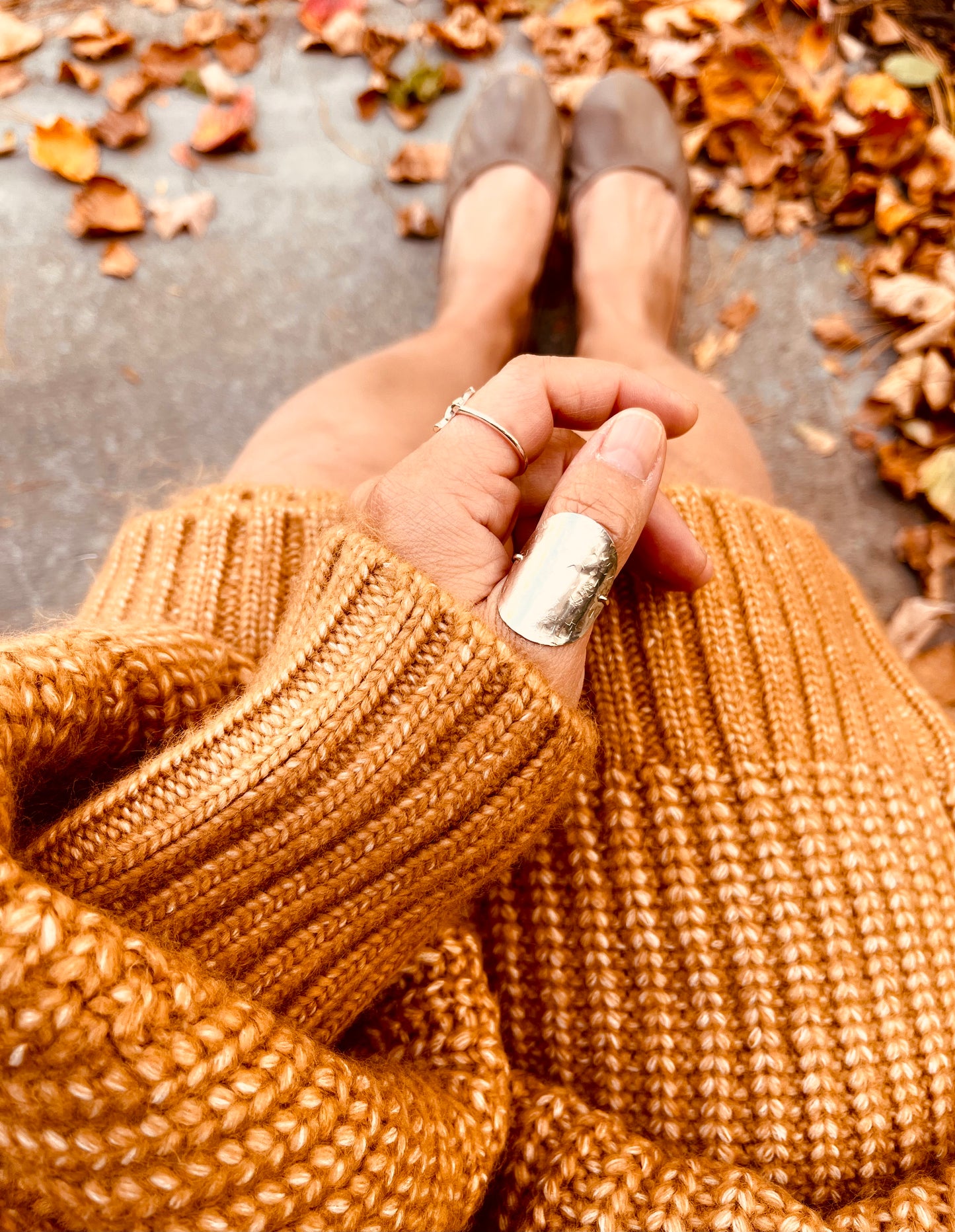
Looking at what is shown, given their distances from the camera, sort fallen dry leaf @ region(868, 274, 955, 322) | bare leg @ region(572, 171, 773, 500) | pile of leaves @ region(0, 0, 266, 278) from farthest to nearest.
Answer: pile of leaves @ region(0, 0, 266, 278)
fallen dry leaf @ region(868, 274, 955, 322)
bare leg @ region(572, 171, 773, 500)

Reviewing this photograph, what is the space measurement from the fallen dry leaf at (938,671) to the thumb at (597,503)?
0.90m

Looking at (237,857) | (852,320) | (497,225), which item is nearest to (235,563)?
(237,857)

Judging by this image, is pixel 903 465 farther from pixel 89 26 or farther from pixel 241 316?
pixel 89 26

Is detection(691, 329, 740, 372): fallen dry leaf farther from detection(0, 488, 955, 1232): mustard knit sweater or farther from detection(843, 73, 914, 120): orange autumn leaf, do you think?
detection(0, 488, 955, 1232): mustard knit sweater

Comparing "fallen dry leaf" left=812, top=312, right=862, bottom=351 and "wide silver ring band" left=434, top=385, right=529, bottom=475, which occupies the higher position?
"wide silver ring band" left=434, top=385, right=529, bottom=475

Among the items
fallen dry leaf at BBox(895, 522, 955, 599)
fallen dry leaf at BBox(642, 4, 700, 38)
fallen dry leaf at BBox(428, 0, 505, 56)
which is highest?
fallen dry leaf at BBox(642, 4, 700, 38)

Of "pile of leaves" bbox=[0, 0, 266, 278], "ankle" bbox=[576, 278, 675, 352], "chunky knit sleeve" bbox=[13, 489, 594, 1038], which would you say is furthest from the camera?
"pile of leaves" bbox=[0, 0, 266, 278]

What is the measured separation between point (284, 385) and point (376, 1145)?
1.30 metres

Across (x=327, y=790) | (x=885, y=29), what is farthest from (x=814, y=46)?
(x=327, y=790)

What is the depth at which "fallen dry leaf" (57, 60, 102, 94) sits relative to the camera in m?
1.60

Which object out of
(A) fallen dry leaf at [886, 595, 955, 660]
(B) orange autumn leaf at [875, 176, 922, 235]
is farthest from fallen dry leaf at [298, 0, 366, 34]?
(A) fallen dry leaf at [886, 595, 955, 660]

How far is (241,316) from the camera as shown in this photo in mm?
1584

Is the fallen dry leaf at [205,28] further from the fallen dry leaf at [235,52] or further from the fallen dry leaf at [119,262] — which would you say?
the fallen dry leaf at [119,262]

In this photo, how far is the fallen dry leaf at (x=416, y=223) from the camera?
163 cm
